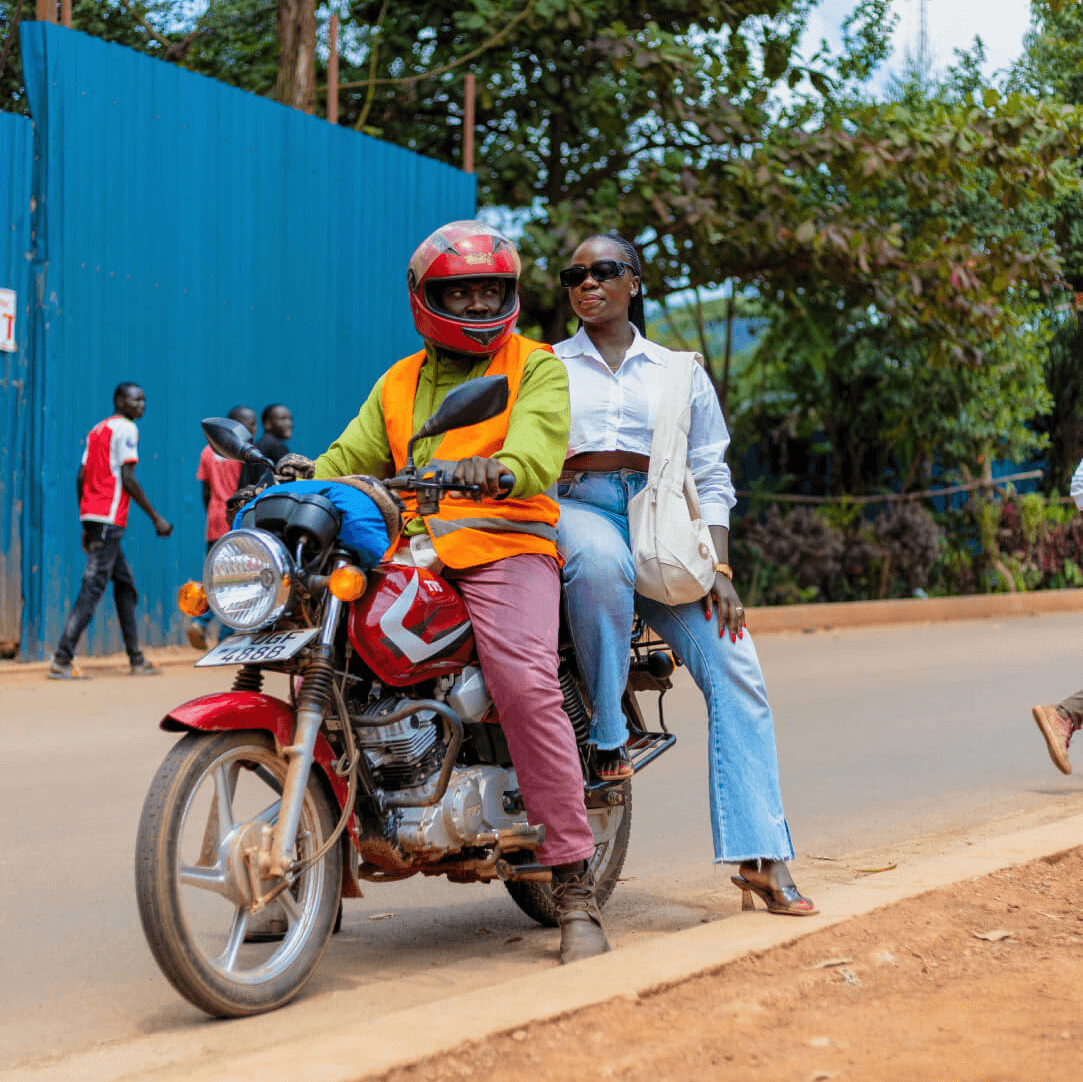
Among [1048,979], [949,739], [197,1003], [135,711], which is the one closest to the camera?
[197,1003]

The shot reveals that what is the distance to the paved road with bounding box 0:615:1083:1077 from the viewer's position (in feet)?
12.7

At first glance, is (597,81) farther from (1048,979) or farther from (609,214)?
(1048,979)

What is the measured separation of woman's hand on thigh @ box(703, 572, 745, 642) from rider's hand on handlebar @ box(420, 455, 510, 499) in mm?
948

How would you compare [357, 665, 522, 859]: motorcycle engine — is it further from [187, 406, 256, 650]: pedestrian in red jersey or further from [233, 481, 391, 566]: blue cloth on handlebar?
[187, 406, 256, 650]: pedestrian in red jersey

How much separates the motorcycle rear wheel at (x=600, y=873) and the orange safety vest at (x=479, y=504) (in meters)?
0.86

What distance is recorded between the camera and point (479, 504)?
4043mm

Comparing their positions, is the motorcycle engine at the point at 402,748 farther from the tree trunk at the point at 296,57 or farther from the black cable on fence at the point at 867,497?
the black cable on fence at the point at 867,497

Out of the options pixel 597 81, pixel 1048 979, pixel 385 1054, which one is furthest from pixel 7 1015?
pixel 597 81

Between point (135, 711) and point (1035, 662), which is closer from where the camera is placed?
point (135, 711)

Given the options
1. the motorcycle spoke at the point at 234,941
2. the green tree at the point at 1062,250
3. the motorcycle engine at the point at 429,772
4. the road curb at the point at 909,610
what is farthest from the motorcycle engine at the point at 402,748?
the green tree at the point at 1062,250

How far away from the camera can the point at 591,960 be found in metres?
3.67

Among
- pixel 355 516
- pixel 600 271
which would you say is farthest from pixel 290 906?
pixel 600 271

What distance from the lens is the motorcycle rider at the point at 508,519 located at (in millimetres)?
3918

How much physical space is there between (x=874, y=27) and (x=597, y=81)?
18.7 feet
